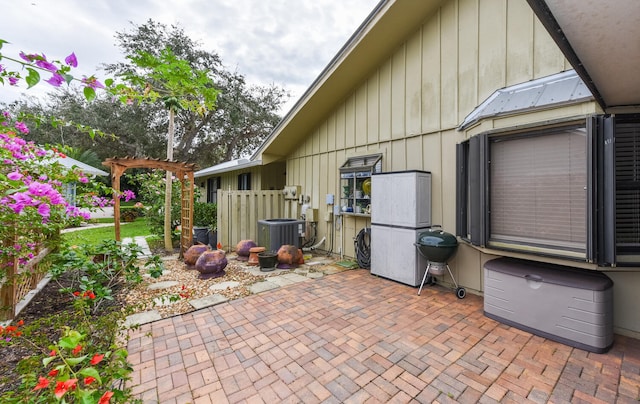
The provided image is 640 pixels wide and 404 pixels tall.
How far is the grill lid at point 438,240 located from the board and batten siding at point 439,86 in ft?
1.42

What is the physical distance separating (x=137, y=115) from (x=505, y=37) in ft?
55.5

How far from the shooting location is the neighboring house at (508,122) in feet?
8.52

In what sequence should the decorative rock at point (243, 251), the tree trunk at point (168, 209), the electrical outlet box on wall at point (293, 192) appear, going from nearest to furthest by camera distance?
the decorative rock at point (243, 251), the tree trunk at point (168, 209), the electrical outlet box on wall at point (293, 192)

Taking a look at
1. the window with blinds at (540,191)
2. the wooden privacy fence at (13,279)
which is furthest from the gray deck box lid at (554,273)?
the wooden privacy fence at (13,279)

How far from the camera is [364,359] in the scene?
2545 millimetres

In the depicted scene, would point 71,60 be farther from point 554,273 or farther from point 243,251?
point 243,251

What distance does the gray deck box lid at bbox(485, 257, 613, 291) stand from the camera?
2.75 metres

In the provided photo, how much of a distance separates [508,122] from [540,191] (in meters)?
0.92

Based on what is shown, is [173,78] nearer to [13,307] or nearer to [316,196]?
[13,307]

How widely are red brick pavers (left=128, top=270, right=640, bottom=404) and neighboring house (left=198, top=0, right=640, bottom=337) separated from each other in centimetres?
98

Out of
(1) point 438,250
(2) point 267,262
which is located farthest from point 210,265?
(1) point 438,250

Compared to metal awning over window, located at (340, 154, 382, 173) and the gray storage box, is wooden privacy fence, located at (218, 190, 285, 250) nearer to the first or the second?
metal awning over window, located at (340, 154, 382, 173)

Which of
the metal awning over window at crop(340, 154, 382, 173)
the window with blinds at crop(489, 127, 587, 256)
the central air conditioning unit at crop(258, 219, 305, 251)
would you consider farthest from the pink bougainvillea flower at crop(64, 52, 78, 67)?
the central air conditioning unit at crop(258, 219, 305, 251)

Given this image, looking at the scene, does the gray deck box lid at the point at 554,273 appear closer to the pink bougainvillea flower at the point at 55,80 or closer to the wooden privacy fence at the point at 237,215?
the pink bougainvillea flower at the point at 55,80
